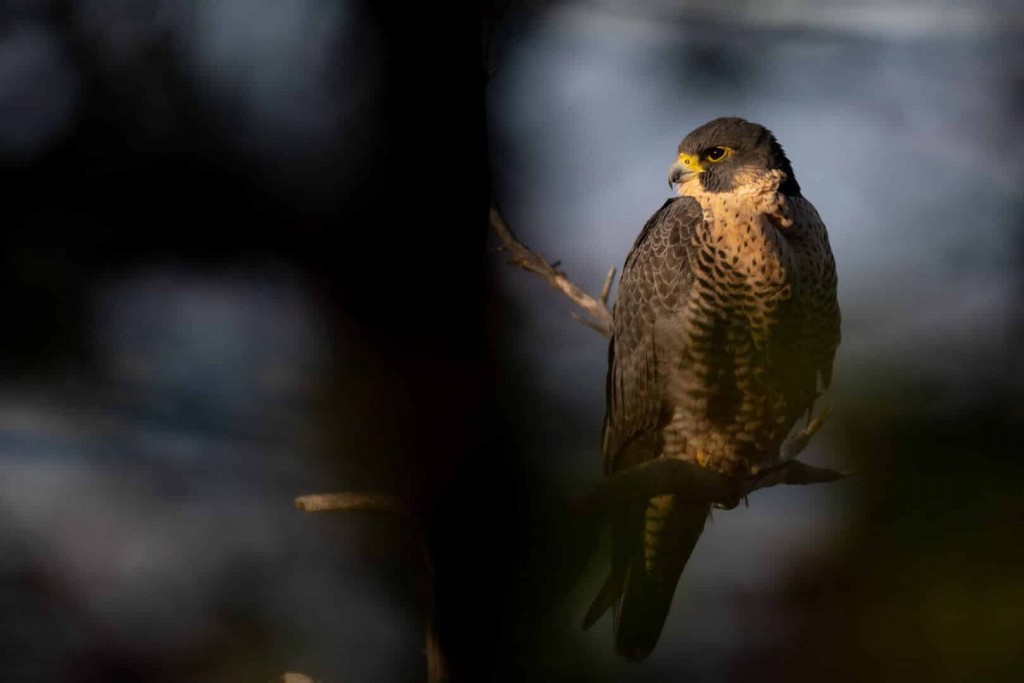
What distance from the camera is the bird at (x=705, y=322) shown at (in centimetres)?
206

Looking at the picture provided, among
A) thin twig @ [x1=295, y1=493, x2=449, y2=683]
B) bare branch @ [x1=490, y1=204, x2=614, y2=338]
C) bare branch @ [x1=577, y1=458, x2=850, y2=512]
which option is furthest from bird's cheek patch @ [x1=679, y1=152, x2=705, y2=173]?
thin twig @ [x1=295, y1=493, x2=449, y2=683]

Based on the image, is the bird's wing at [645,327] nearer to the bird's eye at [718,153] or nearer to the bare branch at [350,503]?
the bird's eye at [718,153]

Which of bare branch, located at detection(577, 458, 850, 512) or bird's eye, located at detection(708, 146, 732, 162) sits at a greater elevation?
bird's eye, located at detection(708, 146, 732, 162)

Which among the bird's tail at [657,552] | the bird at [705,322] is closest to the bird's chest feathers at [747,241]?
the bird at [705,322]

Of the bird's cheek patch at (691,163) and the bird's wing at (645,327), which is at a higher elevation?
the bird's cheek patch at (691,163)

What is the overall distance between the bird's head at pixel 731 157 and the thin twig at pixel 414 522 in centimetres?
142

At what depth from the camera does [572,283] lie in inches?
44.4

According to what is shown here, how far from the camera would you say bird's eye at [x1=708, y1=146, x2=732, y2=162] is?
2.13 metres

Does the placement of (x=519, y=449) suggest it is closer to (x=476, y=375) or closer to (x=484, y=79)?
(x=476, y=375)

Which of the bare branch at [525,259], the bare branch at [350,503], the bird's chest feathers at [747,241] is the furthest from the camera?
the bird's chest feathers at [747,241]

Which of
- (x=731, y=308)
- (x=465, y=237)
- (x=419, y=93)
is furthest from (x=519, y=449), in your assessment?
(x=731, y=308)

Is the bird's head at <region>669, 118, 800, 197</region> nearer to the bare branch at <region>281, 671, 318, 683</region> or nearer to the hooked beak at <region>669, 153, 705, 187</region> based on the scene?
the hooked beak at <region>669, 153, 705, 187</region>

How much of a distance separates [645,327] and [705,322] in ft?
0.59

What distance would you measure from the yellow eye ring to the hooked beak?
0.09ft
